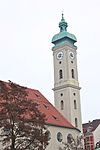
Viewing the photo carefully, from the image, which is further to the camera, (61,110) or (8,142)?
(61,110)

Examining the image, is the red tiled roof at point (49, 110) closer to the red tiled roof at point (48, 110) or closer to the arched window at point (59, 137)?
the red tiled roof at point (48, 110)

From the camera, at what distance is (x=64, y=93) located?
60.9 m

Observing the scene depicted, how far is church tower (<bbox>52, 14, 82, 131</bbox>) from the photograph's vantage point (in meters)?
60.0

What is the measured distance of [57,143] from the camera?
171ft

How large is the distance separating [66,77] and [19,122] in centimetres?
3160

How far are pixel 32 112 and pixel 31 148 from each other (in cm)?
307

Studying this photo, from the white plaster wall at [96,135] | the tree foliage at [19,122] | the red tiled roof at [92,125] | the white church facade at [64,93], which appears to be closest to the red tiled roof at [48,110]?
the white church facade at [64,93]

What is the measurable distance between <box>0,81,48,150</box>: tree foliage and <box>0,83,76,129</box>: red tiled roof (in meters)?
20.0

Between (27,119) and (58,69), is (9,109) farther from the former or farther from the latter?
(58,69)

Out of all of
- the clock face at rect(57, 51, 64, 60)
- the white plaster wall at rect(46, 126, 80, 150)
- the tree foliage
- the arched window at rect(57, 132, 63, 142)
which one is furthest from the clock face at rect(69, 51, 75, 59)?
the tree foliage

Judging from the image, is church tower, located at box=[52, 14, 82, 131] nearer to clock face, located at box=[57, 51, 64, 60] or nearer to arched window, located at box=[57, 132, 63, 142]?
→ clock face, located at box=[57, 51, 64, 60]

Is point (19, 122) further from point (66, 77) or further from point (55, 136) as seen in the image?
point (66, 77)

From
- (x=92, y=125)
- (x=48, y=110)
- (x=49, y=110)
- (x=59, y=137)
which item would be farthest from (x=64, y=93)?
(x=92, y=125)

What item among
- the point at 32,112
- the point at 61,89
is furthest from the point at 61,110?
the point at 32,112
